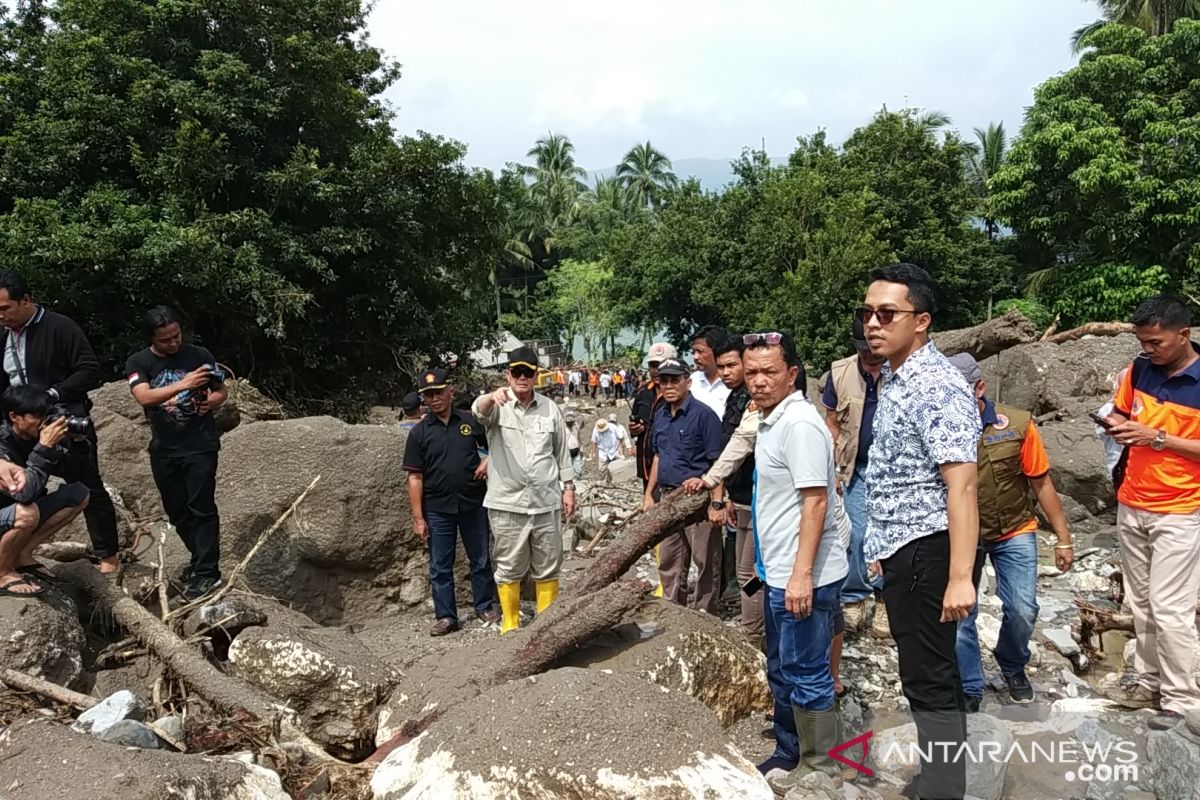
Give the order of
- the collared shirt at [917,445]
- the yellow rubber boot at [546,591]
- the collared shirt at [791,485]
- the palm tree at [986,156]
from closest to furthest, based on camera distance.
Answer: the collared shirt at [917,445] < the collared shirt at [791,485] < the yellow rubber boot at [546,591] < the palm tree at [986,156]

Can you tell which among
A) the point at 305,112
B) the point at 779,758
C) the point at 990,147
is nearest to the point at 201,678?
the point at 779,758

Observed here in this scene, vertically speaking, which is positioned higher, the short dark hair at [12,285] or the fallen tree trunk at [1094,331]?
the short dark hair at [12,285]

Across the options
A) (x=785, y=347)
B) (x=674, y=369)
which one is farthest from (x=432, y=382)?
(x=785, y=347)

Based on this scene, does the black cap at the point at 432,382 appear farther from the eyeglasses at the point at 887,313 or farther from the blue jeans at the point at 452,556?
the eyeglasses at the point at 887,313

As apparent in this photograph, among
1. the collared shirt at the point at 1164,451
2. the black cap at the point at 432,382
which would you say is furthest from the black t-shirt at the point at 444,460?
the collared shirt at the point at 1164,451

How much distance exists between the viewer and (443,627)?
5305mm

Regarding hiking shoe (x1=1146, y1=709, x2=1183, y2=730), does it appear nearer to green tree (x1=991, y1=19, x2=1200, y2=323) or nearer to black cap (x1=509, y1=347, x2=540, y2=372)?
black cap (x1=509, y1=347, x2=540, y2=372)

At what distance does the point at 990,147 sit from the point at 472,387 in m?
30.6

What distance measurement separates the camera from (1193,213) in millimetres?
18812

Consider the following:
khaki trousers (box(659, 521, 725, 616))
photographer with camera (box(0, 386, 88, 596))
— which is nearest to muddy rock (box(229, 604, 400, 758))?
photographer with camera (box(0, 386, 88, 596))

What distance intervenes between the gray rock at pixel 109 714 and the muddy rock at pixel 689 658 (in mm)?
1961

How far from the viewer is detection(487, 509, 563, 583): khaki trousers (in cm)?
493

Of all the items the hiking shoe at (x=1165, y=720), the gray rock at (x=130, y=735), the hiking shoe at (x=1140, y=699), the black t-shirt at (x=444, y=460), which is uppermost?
the black t-shirt at (x=444, y=460)

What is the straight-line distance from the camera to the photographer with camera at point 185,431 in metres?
4.52
